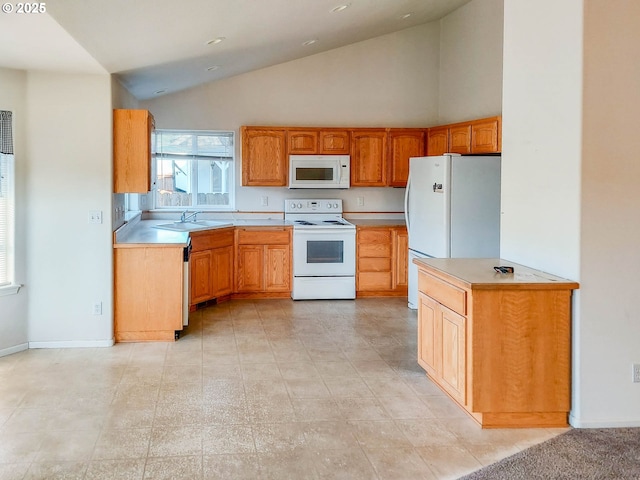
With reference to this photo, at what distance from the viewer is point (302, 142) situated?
23.3 feet

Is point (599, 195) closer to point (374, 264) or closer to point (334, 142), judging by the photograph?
point (374, 264)

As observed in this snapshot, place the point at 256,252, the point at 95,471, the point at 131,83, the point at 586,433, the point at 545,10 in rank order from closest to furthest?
the point at 95,471
the point at 586,433
the point at 545,10
the point at 131,83
the point at 256,252

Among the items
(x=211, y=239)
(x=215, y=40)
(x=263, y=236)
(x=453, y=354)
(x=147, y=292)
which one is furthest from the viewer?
(x=263, y=236)

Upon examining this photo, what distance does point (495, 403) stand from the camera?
3.25 m

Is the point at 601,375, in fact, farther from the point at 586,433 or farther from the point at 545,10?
the point at 545,10

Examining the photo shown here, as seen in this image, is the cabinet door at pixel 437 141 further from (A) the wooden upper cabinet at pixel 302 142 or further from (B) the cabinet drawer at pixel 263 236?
(B) the cabinet drawer at pixel 263 236

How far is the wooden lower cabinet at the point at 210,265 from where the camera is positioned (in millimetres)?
6113

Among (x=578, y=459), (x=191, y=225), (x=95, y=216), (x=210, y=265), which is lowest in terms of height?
(x=578, y=459)

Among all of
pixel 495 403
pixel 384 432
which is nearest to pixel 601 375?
pixel 495 403

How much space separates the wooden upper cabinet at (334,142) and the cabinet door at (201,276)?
1923 millimetres

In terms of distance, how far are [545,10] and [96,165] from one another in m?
3.46

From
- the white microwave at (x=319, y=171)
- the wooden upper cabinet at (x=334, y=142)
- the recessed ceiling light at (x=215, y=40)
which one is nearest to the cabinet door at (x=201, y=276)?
the white microwave at (x=319, y=171)

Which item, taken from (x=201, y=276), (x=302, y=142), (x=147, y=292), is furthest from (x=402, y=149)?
(x=147, y=292)

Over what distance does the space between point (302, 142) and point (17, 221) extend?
135 inches
